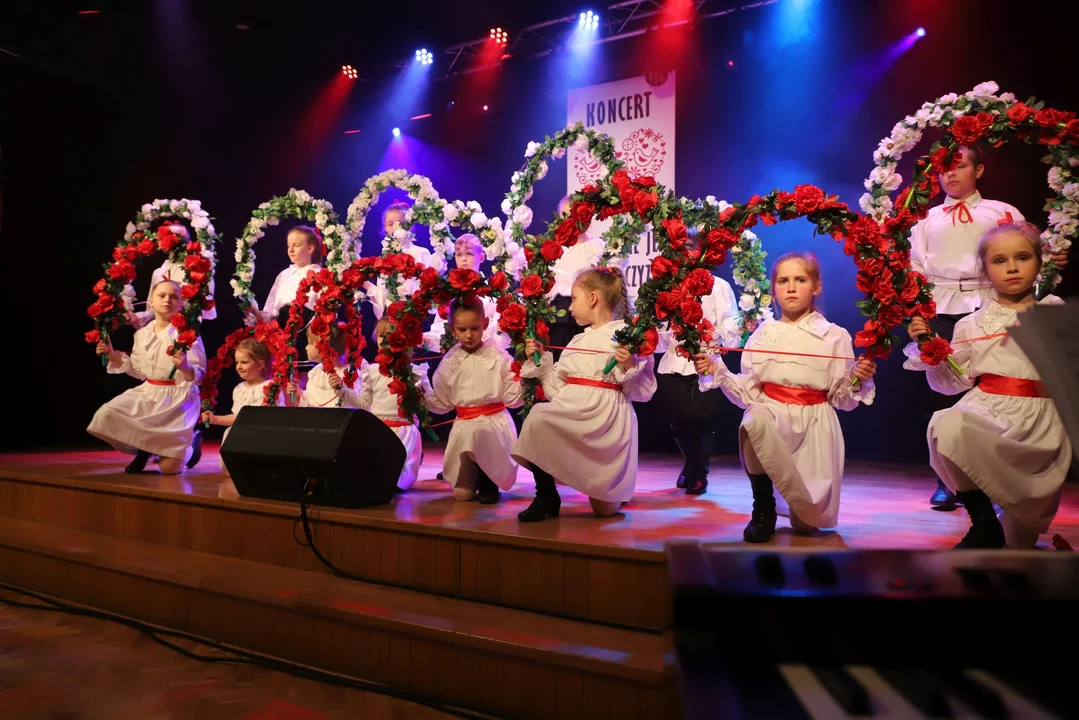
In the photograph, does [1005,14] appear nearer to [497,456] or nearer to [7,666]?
[497,456]

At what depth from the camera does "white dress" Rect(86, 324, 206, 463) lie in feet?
17.9

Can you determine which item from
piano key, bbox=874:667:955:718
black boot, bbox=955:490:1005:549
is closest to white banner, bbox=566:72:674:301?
black boot, bbox=955:490:1005:549

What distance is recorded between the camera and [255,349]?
19.0 ft

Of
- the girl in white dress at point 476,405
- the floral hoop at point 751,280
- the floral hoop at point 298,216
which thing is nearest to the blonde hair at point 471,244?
the floral hoop at point 298,216

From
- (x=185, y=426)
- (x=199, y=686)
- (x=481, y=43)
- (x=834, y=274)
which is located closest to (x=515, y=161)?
(x=481, y=43)

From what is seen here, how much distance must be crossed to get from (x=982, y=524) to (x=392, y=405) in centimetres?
327

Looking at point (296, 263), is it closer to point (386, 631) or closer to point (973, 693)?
point (386, 631)

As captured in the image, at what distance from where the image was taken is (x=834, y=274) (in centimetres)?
685

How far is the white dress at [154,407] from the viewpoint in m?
5.45

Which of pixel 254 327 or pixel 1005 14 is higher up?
pixel 1005 14

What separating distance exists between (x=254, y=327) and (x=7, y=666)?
114 inches

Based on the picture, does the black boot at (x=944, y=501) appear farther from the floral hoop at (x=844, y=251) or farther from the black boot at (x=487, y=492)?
the black boot at (x=487, y=492)

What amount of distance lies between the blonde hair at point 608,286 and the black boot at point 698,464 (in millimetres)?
1147

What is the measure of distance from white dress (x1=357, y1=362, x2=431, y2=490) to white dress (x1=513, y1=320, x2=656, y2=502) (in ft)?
3.35
